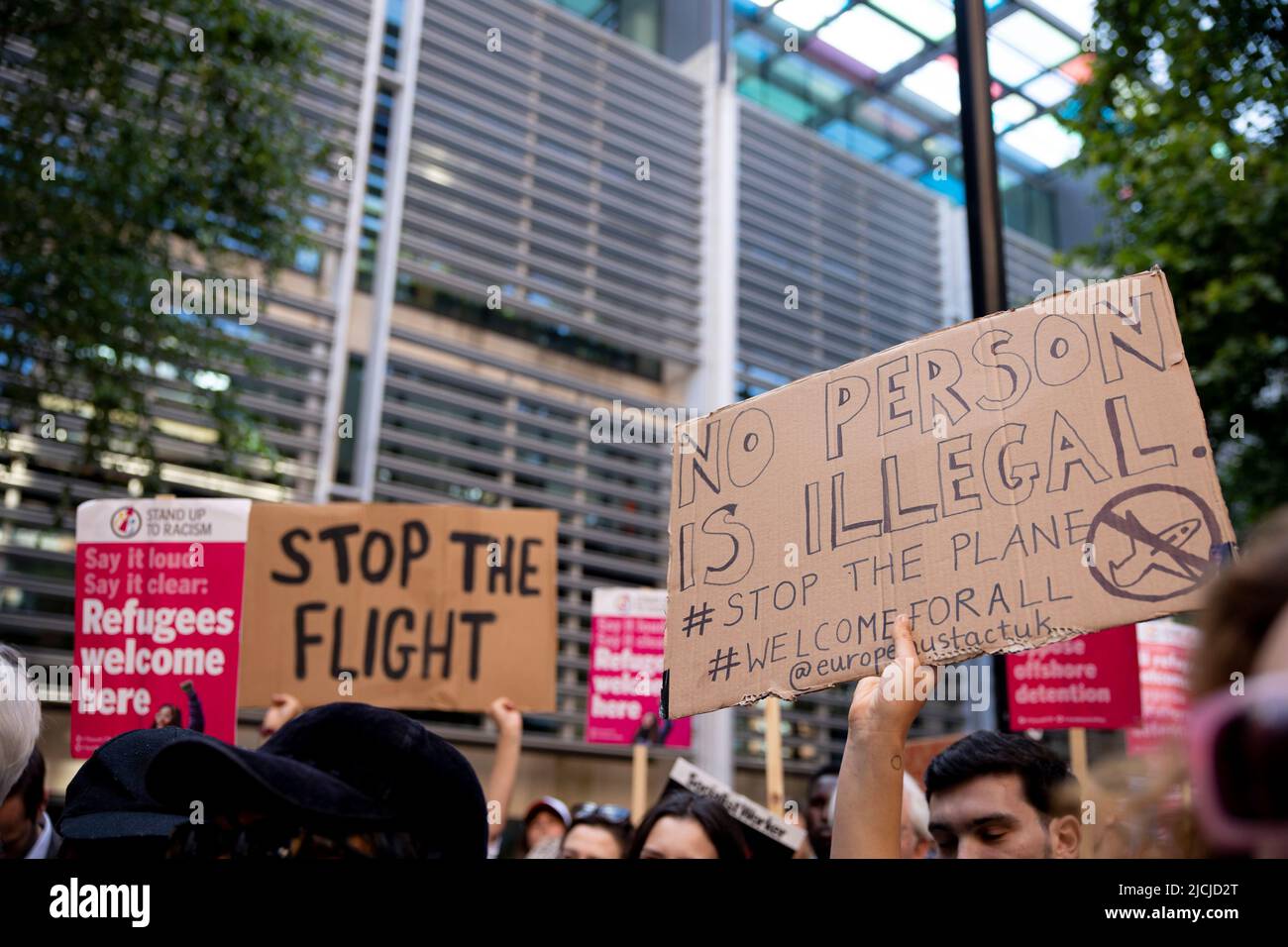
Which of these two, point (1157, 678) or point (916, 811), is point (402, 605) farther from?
point (1157, 678)

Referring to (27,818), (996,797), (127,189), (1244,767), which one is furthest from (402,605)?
(127,189)

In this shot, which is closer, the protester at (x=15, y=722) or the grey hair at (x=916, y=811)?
the protester at (x=15, y=722)

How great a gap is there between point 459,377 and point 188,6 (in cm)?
402

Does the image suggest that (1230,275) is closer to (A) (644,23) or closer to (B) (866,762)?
(A) (644,23)

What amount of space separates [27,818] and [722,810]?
1816mm

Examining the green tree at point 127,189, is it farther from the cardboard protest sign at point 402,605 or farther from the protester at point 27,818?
the protester at point 27,818

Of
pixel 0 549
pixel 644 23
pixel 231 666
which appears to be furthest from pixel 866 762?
pixel 644 23

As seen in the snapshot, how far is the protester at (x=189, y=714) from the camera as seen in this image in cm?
372

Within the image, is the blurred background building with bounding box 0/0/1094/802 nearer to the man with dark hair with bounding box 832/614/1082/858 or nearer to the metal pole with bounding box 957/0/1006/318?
the metal pole with bounding box 957/0/1006/318

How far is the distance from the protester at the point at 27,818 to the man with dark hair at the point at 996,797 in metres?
2.00

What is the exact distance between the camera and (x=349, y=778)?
4.97 ft

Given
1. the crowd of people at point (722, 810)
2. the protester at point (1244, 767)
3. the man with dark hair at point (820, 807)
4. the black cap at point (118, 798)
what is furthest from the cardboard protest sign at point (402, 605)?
the protester at point (1244, 767)

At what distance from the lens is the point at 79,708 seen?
4023mm

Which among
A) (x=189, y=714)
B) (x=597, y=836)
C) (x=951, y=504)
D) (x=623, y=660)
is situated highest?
(x=623, y=660)
